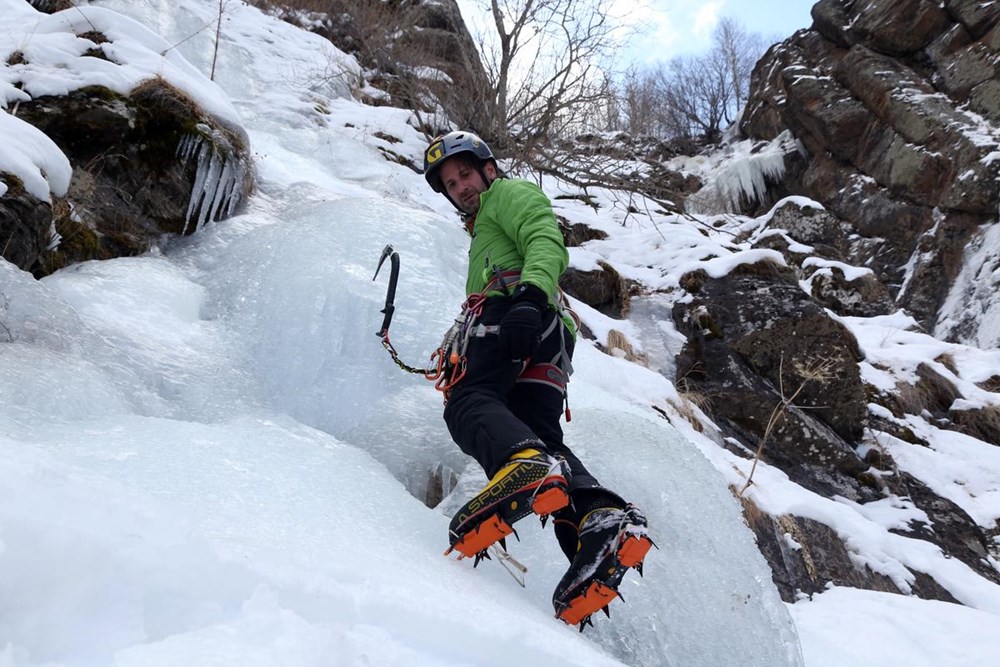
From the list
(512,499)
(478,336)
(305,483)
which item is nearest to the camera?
(512,499)

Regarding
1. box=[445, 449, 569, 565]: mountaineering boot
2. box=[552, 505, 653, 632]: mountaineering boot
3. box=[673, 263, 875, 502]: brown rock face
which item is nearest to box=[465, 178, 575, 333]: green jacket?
box=[445, 449, 569, 565]: mountaineering boot

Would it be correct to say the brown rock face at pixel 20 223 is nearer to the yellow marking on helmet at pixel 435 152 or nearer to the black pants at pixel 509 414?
the yellow marking on helmet at pixel 435 152

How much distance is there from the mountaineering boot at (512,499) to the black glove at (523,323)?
0.33 metres

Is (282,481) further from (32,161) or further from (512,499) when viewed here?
(32,161)

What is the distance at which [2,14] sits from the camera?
172 inches

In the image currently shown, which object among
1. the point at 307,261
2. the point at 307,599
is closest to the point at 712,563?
the point at 307,599

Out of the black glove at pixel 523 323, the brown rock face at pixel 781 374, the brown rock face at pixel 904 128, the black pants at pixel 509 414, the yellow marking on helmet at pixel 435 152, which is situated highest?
the brown rock face at pixel 904 128

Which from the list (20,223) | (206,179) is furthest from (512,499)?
(206,179)

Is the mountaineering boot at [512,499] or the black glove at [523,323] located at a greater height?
the black glove at [523,323]

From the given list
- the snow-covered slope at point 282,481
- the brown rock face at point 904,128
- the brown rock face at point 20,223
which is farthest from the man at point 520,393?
the brown rock face at point 904,128

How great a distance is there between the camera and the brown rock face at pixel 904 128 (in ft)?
37.0

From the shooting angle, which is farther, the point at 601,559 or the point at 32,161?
the point at 32,161

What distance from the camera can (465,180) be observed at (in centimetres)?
252

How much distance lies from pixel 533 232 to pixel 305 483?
3.46 feet
